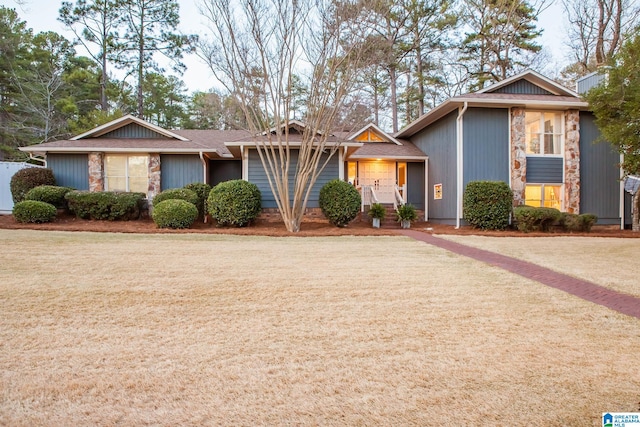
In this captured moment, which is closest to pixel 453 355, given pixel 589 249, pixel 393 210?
pixel 589 249

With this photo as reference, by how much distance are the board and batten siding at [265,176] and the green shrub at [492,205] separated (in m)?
5.21

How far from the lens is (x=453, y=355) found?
3027mm

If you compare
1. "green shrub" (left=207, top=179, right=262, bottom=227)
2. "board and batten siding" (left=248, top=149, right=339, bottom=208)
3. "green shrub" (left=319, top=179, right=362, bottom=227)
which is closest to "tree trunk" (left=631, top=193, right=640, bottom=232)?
"green shrub" (left=319, top=179, right=362, bottom=227)

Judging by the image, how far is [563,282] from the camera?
18.2 feet

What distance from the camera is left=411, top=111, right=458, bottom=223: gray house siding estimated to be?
1430 centimetres

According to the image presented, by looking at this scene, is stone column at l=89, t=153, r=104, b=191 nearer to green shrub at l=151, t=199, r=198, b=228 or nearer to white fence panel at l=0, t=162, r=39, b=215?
white fence panel at l=0, t=162, r=39, b=215

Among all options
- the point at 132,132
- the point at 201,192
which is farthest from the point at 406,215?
the point at 132,132

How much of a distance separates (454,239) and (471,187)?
3166mm

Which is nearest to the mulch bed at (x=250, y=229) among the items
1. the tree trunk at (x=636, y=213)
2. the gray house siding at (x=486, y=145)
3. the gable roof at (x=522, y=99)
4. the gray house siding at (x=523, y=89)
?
the tree trunk at (x=636, y=213)

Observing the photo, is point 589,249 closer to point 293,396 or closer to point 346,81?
point 346,81

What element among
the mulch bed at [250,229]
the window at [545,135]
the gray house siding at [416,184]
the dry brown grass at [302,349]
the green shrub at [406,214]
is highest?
the window at [545,135]

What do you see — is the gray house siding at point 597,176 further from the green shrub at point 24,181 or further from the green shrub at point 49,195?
the green shrub at point 24,181

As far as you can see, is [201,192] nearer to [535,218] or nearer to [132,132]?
[132,132]

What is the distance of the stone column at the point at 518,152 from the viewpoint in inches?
535
